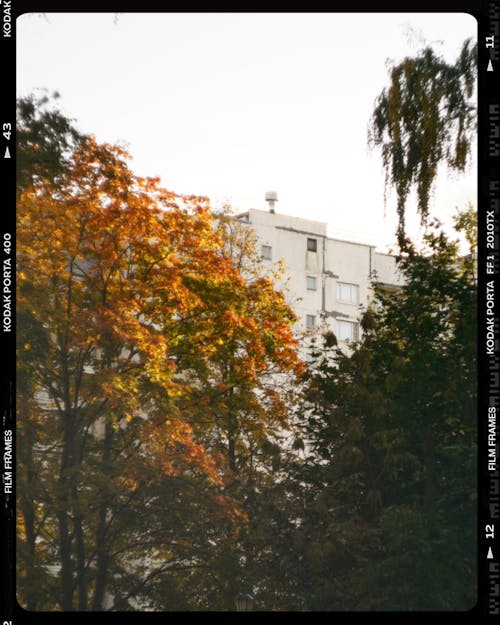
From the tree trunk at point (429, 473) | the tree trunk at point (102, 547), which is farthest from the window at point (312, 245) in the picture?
the tree trunk at point (102, 547)

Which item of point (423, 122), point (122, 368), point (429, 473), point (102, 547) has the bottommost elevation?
point (102, 547)

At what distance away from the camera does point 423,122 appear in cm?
1005

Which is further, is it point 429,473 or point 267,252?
point 267,252

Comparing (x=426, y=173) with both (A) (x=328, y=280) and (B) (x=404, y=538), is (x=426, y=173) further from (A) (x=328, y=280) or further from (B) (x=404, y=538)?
(B) (x=404, y=538)

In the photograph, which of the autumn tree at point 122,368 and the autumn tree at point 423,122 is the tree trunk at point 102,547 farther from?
the autumn tree at point 423,122

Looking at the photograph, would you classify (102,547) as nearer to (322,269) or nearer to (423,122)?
(322,269)

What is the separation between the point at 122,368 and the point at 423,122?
3.33m

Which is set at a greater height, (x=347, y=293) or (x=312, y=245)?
(x=312, y=245)

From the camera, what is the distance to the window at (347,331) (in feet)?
32.9

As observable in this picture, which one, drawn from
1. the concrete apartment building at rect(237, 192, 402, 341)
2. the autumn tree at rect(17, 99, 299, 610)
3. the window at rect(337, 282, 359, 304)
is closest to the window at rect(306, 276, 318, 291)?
the concrete apartment building at rect(237, 192, 402, 341)

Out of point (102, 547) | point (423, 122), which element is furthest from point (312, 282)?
point (102, 547)

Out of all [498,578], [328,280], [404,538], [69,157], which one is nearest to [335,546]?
[404,538]

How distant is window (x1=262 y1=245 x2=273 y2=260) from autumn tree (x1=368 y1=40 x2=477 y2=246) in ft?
3.67

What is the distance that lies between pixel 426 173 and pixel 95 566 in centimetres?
431
